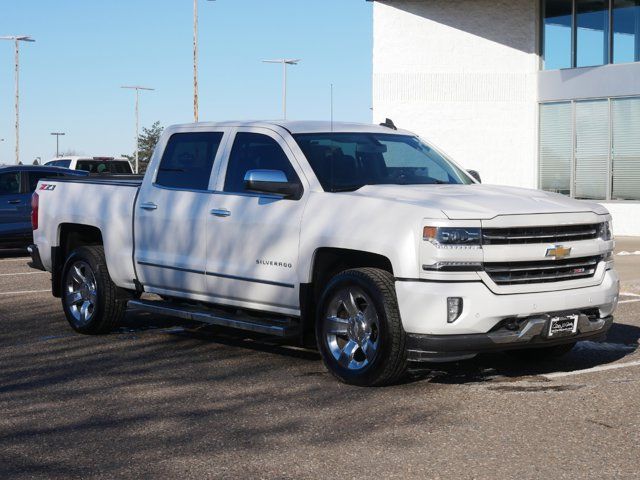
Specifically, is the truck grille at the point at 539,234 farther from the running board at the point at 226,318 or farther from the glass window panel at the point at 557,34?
the glass window panel at the point at 557,34

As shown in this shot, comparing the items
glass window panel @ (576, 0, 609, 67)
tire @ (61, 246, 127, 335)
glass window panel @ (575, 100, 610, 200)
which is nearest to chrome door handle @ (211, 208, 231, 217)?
tire @ (61, 246, 127, 335)

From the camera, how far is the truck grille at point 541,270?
7164 millimetres

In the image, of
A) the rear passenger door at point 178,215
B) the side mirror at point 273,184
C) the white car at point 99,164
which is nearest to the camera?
the side mirror at point 273,184

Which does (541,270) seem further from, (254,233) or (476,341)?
(254,233)

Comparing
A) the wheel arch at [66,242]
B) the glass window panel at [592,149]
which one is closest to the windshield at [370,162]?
the wheel arch at [66,242]

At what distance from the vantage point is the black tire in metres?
8.43

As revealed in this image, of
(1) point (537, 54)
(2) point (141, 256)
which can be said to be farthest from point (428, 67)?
(2) point (141, 256)

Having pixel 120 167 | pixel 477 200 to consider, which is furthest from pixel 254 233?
pixel 120 167

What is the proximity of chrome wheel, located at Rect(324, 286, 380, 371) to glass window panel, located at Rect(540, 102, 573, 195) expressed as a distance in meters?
19.4

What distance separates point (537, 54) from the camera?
26969mm

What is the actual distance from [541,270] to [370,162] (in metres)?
1.74

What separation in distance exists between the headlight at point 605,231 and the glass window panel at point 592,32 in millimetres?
18383

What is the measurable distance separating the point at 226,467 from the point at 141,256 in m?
4.17

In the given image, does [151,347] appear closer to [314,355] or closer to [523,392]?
[314,355]
